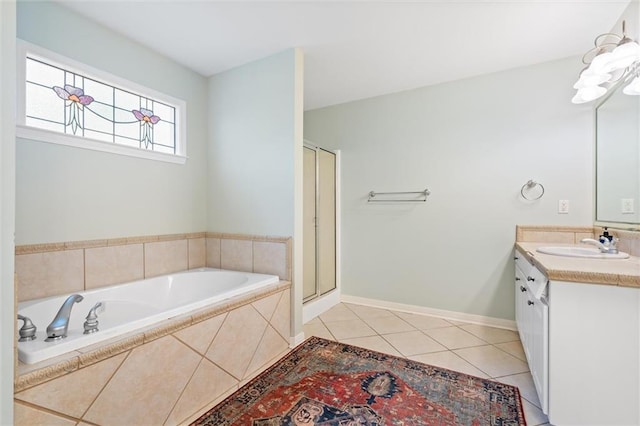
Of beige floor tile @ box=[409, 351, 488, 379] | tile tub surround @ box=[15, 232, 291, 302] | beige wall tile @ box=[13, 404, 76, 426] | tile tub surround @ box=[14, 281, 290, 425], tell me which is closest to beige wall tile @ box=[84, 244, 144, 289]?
tile tub surround @ box=[15, 232, 291, 302]

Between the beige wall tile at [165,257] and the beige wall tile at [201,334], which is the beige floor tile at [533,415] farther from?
the beige wall tile at [165,257]

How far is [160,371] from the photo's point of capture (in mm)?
1376

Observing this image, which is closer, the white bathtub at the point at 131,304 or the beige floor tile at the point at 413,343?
the white bathtub at the point at 131,304

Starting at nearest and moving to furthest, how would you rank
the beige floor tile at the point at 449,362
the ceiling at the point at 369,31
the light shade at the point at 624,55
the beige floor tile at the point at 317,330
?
the light shade at the point at 624,55 < the ceiling at the point at 369,31 < the beige floor tile at the point at 449,362 < the beige floor tile at the point at 317,330

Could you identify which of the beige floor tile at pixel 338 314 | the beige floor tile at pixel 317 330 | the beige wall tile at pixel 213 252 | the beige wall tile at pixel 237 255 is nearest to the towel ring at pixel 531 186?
the beige floor tile at pixel 338 314

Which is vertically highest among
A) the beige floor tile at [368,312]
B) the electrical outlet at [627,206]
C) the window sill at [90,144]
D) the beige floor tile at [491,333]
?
the window sill at [90,144]

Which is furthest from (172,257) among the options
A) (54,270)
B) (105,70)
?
(105,70)

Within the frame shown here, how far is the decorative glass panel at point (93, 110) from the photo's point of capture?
1.77 metres

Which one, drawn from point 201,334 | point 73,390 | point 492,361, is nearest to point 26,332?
point 73,390

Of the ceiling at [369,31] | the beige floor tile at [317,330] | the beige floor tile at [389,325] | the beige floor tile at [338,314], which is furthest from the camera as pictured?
the beige floor tile at [338,314]

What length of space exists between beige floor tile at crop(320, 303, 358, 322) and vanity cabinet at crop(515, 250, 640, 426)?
173 cm

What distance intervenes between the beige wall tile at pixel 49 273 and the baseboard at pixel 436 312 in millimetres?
2500

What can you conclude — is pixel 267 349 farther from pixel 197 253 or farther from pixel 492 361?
pixel 492 361

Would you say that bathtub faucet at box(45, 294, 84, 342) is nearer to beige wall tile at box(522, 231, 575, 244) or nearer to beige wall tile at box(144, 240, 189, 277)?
beige wall tile at box(144, 240, 189, 277)
